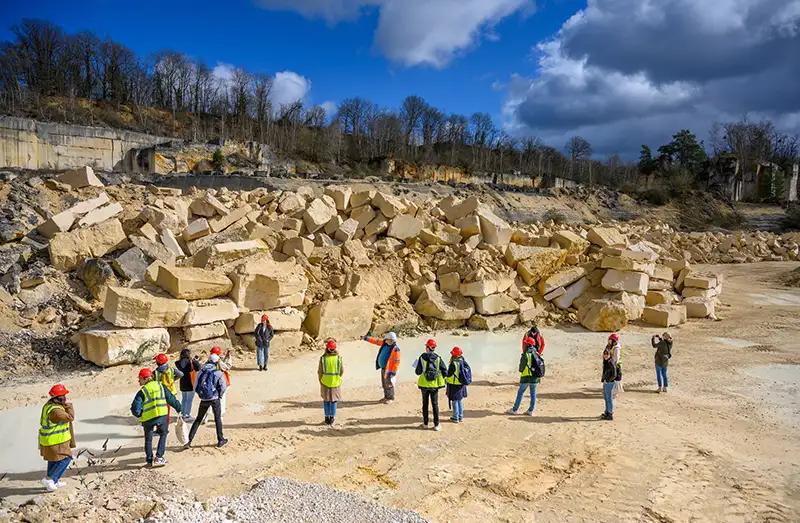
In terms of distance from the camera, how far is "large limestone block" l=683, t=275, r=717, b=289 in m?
14.0

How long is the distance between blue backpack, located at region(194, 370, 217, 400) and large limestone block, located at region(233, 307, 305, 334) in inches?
153

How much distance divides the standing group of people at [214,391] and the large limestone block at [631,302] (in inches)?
182

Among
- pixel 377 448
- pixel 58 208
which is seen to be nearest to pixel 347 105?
pixel 58 208

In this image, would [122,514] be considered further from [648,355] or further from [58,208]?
[58,208]

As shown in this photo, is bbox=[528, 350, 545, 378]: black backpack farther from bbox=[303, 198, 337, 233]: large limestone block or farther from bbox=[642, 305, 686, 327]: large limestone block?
bbox=[303, 198, 337, 233]: large limestone block

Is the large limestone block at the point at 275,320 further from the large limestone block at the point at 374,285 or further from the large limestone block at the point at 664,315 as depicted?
the large limestone block at the point at 664,315

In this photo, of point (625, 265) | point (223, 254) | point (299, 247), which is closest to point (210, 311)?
point (223, 254)

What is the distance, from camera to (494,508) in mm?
4531

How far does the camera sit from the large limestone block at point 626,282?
12.7m

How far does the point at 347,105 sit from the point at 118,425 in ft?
192

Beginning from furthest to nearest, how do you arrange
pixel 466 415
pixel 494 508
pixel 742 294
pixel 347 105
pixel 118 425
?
pixel 347 105 < pixel 742 294 < pixel 466 415 < pixel 118 425 < pixel 494 508

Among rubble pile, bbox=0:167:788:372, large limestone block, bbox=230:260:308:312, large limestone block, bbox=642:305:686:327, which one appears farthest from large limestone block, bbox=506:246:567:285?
large limestone block, bbox=230:260:308:312

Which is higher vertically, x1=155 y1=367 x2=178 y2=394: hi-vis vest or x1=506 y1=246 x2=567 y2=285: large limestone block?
x1=506 y1=246 x2=567 y2=285: large limestone block

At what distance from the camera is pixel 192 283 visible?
913 cm
